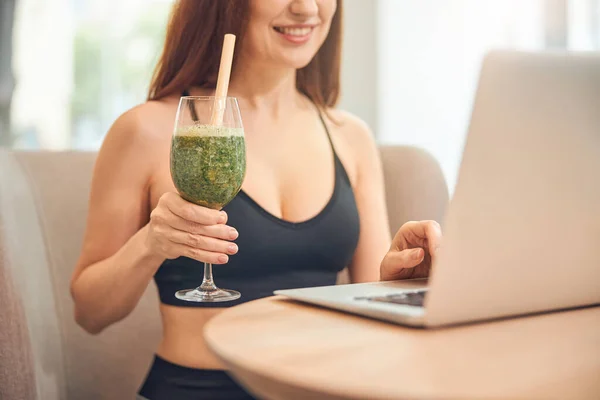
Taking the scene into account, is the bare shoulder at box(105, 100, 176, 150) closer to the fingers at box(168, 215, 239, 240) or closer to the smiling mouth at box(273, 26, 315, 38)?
the smiling mouth at box(273, 26, 315, 38)

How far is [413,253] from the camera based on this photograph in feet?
3.43

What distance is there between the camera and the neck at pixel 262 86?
1.65 meters

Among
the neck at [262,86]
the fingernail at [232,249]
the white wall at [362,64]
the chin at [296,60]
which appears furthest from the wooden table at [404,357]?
the white wall at [362,64]

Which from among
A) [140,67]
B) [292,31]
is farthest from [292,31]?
[140,67]

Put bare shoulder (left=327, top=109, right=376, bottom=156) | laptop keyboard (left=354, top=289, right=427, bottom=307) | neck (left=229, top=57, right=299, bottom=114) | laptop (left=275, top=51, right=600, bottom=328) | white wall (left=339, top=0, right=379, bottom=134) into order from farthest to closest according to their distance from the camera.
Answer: white wall (left=339, top=0, right=379, bottom=134), bare shoulder (left=327, top=109, right=376, bottom=156), neck (left=229, top=57, right=299, bottom=114), laptop keyboard (left=354, top=289, right=427, bottom=307), laptop (left=275, top=51, right=600, bottom=328)

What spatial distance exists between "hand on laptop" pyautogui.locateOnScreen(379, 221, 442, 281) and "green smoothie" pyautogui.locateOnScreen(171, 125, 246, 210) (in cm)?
27

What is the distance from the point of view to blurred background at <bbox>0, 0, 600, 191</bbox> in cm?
434

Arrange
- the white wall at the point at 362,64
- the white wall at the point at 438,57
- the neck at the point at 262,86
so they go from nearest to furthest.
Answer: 1. the neck at the point at 262,86
2. the white wall at the point at 438,57
3. the white wall at the point at 362,64

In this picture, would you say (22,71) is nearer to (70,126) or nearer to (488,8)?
(70,126)

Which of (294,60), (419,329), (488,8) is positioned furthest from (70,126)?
(419,329)

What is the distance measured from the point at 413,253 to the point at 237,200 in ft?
1.71

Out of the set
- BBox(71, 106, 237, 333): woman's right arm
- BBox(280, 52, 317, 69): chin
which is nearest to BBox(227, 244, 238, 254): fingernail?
BBox(71, 106, 237, 333): woman's right arm

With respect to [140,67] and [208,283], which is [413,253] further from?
[140,67]

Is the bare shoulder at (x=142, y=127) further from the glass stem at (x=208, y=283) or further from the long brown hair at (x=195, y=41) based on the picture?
the glass stem at (x=208, y=283)
